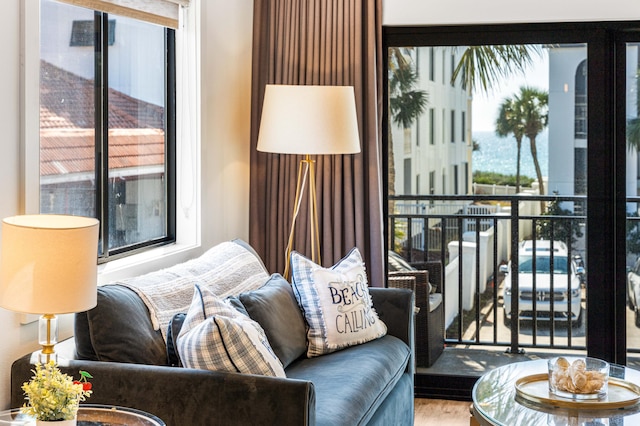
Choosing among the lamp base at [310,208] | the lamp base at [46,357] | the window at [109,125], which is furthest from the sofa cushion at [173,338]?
the lamp base at [310,208]

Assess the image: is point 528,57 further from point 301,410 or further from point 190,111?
point 301,410

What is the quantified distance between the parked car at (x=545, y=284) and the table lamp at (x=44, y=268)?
9.27 ft

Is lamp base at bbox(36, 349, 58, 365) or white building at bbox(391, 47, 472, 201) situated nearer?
lamp base at bbox(36, 349, 58, 365)

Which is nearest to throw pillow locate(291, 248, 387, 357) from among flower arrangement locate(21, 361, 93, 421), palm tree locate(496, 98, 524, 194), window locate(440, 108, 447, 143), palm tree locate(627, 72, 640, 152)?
window locate(440, 108, 447, 143)

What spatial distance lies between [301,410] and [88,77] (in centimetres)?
170

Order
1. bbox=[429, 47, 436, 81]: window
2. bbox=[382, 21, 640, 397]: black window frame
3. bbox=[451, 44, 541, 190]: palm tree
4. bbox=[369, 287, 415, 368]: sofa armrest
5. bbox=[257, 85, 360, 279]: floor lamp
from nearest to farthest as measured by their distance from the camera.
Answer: bbox=[369, 287, 415, 368]: sofa armrest → bbox=[257, 85, 360, 279]: floor lamp → bbox=[382, 21, 640, 397]: black window frame → bbox=[451, 44, 541, 190]: palm tree → bbox=[429, 47, 436, 81]: window

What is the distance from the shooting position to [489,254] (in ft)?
15.2

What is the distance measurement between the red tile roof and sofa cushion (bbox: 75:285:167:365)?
0.66 m

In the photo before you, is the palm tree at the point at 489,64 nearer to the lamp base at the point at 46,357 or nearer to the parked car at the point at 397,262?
the parked car at the point at 397,262

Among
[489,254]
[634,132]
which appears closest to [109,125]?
[489,254]

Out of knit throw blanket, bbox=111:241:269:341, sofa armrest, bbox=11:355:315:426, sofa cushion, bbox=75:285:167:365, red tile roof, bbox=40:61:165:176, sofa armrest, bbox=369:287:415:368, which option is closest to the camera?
sofa armrest, bbox=11:355:315:426

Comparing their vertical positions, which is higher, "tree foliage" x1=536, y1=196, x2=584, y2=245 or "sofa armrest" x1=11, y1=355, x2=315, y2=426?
"tree foliage" x1=536, y1=196, x2=584, y2=245

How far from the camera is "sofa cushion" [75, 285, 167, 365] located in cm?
265

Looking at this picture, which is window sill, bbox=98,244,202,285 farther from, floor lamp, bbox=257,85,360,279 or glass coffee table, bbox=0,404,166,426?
glass coffee table, bbox=0,404,166,426
